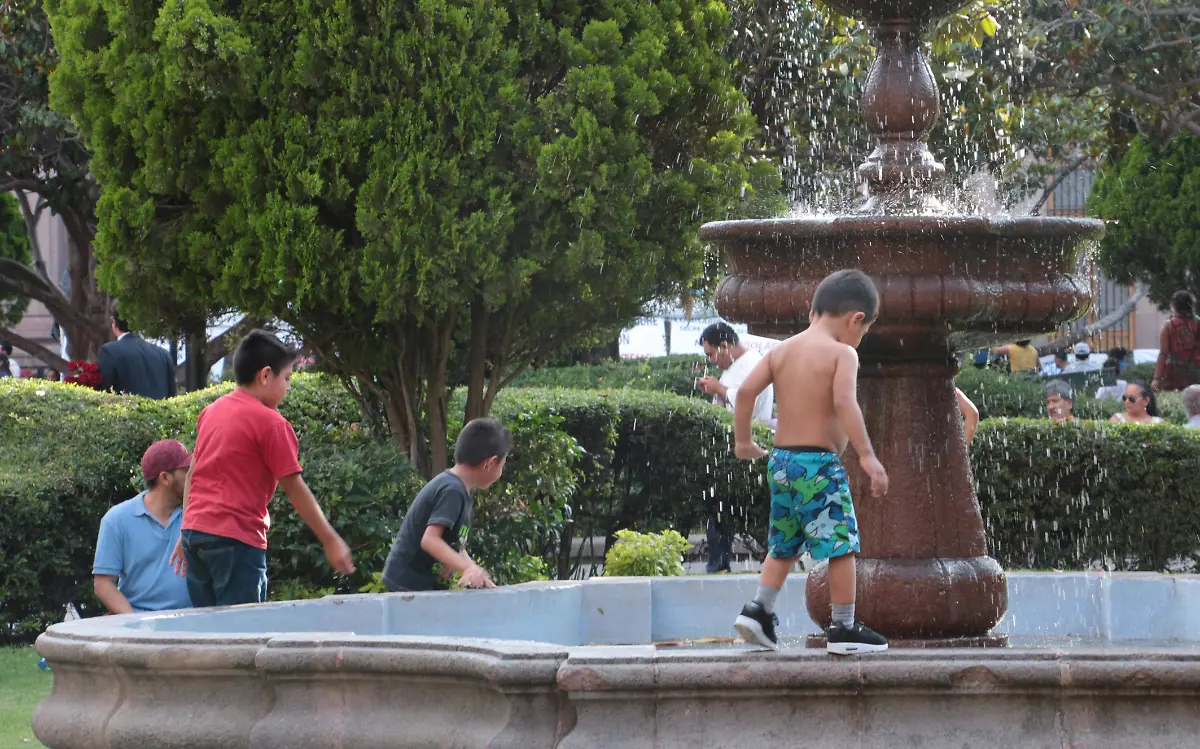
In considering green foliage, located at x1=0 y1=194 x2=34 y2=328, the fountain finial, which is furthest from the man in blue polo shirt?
green foliage, located at x1=0 y1=194 x2=34 y2=328

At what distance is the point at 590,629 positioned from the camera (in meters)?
7.01

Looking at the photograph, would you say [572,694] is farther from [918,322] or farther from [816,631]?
[816,631]

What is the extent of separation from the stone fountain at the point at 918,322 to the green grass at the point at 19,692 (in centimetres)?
301

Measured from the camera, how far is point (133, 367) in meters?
11.5

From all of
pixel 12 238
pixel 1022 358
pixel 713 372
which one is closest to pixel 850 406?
pixel 713 372

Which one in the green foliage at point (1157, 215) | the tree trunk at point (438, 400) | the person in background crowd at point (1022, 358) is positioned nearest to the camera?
the tree trunk at point (438, 400)

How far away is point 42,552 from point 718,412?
4380 mm

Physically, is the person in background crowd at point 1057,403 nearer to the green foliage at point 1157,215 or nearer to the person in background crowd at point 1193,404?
the person in background crowd at point 1193,404

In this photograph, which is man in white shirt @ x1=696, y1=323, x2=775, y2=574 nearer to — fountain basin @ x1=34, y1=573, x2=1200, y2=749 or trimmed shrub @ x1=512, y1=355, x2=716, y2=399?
fountain basin @ x1=34, y1=573, x2=1200, y2=749

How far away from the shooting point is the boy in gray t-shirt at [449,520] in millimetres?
6223

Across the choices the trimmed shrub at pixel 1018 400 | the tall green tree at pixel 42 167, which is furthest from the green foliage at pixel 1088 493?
the tall green tree at pixel 42 167

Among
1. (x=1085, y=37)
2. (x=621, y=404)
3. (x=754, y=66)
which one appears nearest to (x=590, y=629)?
(x=621, y=404)

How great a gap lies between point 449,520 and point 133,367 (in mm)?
5936

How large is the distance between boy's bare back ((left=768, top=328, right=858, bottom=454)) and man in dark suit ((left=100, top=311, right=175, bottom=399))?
724cm
